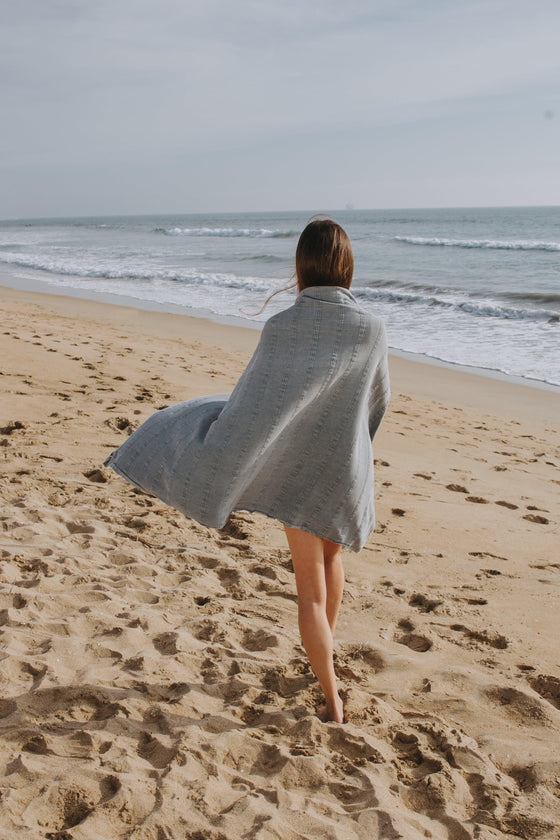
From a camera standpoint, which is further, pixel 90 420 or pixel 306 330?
pixel 90 420

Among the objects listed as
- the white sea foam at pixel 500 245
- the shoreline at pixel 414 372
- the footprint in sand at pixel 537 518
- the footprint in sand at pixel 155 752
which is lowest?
the footprint in sand at pixel 537 518

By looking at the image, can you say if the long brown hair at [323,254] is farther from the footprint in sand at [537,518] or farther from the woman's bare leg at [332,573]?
the footprint in sand at [537,518]

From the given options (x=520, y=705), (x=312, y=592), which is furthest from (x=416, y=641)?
(x=312, y=592)

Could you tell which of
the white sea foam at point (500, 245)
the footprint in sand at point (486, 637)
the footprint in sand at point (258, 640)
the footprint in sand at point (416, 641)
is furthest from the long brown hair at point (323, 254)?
the white sea foam at point (500, 245)

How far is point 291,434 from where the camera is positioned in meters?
2.15

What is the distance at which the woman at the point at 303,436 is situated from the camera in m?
2.03

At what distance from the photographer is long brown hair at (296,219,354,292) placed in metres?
2.06

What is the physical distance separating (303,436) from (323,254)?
0.57 metres

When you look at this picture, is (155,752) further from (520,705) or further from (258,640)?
(520,705)

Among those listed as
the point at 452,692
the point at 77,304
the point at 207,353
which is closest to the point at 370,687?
the point at 452,692

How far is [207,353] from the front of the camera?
379 inches

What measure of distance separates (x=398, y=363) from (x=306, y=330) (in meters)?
8.01

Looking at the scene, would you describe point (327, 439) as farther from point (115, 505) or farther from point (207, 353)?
point (207, 353)

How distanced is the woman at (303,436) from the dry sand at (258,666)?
13.2 inches
